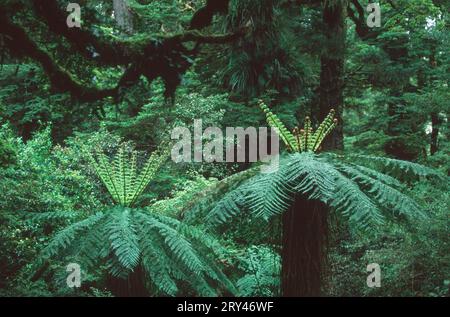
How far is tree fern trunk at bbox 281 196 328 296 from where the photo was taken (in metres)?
4.19

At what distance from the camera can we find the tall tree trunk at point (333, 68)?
7.00 m

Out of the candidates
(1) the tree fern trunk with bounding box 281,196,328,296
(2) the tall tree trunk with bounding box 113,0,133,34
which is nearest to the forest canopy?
(1) the tree fern trunk with bounding box 281,196,328,296

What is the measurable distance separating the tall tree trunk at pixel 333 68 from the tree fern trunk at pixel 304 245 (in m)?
3.12

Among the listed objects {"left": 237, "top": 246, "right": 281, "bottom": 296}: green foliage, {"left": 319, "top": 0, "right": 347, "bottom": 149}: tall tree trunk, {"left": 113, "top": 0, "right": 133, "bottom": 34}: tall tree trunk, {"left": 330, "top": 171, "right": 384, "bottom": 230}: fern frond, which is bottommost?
{"left": 237, "top": 246, "right": 281, "bottom": 296}: green foliage

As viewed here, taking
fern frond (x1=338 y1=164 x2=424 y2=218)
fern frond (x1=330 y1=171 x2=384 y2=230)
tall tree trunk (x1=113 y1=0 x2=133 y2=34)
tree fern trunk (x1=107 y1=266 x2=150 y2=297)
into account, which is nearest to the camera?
fern frond (x1=330 y1=171 x2=384 y2=230)

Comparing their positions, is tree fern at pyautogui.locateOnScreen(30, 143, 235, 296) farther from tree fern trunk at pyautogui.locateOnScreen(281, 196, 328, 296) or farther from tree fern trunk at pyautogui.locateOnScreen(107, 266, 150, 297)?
tree fern trunk at pyautogui.locateOnScreen(281, 196, 328, 296)

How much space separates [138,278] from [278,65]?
568cm

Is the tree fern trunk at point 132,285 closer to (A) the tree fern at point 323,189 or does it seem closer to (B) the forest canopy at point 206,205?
(B) the forest canopy at point 206,205

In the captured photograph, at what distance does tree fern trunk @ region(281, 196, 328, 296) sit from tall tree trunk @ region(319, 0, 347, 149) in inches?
123

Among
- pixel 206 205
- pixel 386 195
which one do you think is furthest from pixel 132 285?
pixel 386 195

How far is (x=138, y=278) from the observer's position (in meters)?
4.51
